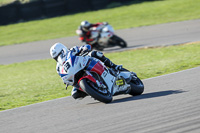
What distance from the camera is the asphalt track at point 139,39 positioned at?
55.9 ft

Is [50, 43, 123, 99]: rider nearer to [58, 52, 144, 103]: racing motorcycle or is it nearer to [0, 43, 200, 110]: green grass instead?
[58, 52, 144, 103]: racing motorcycle

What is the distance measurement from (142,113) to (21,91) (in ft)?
18.7

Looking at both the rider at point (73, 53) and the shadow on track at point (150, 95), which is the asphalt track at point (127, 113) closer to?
the shadow on track at point (150, 95)

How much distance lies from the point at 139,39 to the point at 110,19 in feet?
28.2

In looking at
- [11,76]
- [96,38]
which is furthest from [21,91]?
[96,38]

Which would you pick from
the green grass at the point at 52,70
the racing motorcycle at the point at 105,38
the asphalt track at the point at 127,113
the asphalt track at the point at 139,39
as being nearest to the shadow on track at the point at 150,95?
the asphalt track at the point at 127,113

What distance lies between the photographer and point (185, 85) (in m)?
7.54

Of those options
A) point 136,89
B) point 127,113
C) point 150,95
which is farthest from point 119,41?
point 127,113

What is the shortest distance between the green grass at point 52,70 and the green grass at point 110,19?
8410 mm

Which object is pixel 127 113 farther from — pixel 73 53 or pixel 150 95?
pixel 73 53

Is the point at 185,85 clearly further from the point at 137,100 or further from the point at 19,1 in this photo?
the point at 19,1

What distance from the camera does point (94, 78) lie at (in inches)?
269

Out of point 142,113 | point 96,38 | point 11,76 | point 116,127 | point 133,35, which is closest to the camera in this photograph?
point 116,127

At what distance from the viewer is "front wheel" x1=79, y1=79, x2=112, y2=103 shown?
6605 mm
